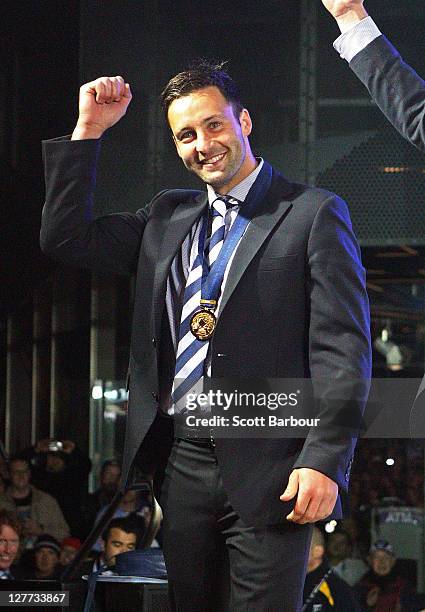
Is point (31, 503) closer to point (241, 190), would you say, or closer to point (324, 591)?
point (324, 591)

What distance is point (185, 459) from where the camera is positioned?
7.84 ft

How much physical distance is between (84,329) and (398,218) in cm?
395

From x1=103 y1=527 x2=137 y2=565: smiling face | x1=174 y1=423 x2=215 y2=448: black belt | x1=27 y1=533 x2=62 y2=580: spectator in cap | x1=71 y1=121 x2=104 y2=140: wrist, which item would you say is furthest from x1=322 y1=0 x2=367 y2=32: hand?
x1=27 y1=533 x2=62 y2=580: spectator in cap

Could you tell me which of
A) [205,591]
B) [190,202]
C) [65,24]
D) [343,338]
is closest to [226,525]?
[205,591]

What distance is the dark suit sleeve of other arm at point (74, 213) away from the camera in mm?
2541

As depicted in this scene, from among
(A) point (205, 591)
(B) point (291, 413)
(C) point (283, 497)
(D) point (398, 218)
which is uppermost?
(D) point (398, 218)

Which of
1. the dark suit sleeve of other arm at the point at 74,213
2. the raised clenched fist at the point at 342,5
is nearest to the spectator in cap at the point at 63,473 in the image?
the dark suit sleeve of other arm at the point at 74,213

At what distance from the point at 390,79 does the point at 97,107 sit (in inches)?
24.8

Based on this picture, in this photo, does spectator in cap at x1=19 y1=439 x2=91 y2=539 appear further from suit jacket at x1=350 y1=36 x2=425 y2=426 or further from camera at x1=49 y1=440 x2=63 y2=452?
suit jacket at x1=350 y1=36 x2=425 y2=426

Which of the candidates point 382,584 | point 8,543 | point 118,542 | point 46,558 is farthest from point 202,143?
point 382,584

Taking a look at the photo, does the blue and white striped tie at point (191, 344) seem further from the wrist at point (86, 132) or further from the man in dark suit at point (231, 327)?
the wrist at point (86, 132)

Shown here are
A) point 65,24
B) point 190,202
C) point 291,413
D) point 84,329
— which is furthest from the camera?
point 84,329

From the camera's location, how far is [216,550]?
236 cm

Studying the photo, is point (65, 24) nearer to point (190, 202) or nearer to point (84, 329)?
point (84, 329)
